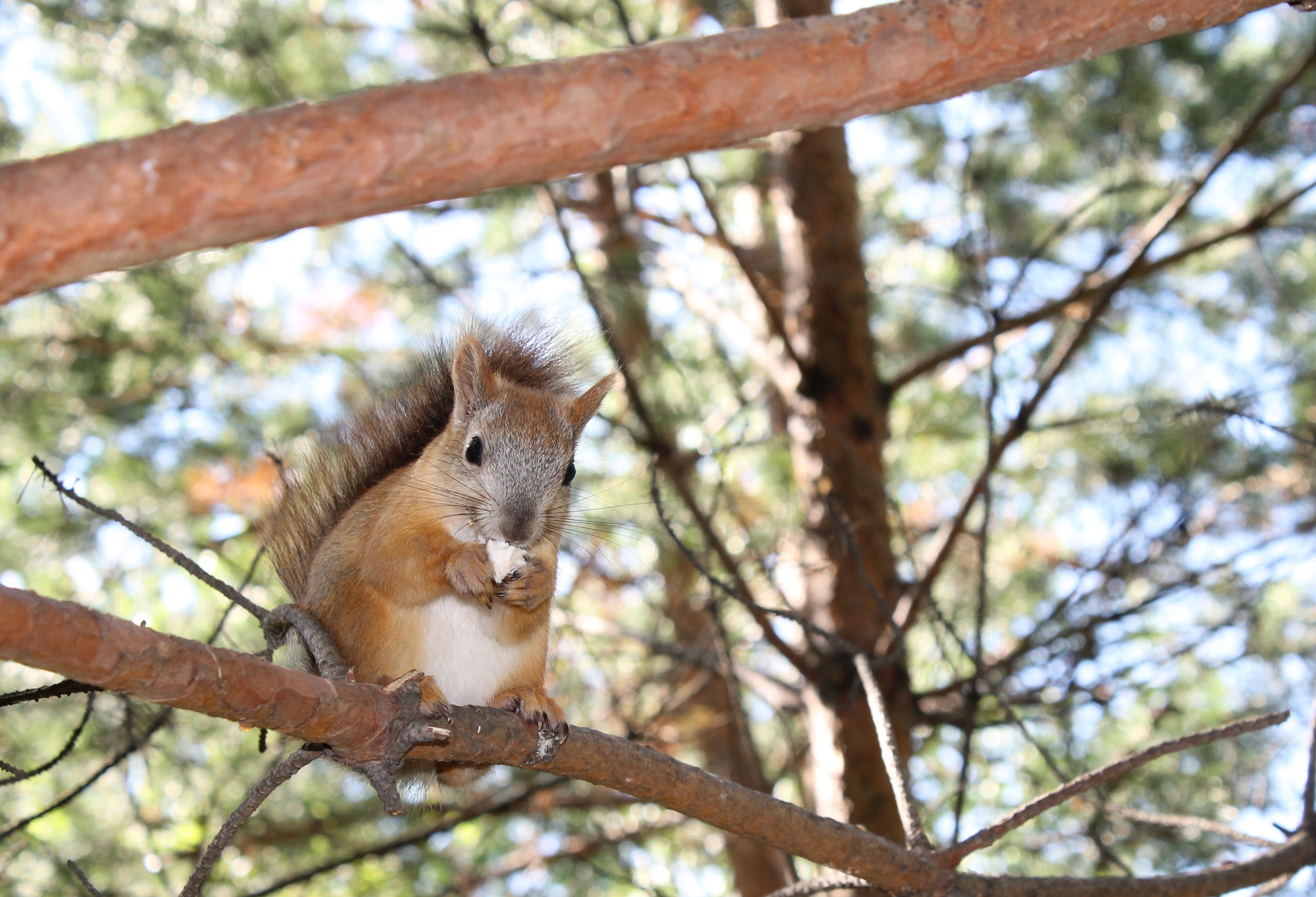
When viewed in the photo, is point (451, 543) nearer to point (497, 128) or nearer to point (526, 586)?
point (526, 586)

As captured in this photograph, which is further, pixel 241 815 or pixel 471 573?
pixel 471 573

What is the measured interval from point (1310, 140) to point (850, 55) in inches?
160

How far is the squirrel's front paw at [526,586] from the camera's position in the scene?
226cm

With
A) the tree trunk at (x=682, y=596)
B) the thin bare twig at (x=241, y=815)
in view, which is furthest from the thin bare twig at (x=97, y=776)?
the tree trunk at (x=682, y=596)

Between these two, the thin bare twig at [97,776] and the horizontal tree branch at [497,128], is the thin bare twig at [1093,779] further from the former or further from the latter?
the thin bare twig at [97,776]

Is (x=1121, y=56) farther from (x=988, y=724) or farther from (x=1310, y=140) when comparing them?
(x=988, y=724)

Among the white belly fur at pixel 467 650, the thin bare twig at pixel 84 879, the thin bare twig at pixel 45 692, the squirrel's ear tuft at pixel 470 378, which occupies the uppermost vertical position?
the squirrel's ear tuft at pixel 470 378

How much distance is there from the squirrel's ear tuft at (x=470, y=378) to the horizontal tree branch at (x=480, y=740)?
32.8 inches

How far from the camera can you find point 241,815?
62.9 inches

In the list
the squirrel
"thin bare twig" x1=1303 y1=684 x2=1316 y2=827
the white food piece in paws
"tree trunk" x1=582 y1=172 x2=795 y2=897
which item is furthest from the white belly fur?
"thin bare twig" x1=1303 y1=684 x2=1316 y2=827

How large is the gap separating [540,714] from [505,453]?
0.59 m

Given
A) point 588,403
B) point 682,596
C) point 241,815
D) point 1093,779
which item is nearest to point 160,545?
point 241,815

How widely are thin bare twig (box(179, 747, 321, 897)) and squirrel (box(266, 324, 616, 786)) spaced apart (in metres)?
0.35

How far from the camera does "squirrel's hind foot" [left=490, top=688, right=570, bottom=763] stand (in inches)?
78.7
